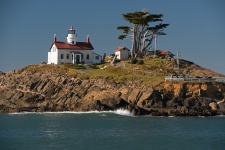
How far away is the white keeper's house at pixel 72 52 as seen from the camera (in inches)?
3492

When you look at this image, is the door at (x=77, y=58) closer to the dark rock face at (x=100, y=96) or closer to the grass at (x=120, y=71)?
the grass at (x=120, y=71)

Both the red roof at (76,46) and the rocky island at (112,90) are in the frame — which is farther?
the red roof at (76,46)

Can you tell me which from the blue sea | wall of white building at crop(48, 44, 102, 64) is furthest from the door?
the blue sea

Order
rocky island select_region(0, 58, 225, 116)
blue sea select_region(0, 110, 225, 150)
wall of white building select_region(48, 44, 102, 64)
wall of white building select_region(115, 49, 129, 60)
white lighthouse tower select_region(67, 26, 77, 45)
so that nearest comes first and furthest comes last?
blue sea select_region(0, 110, 225, 150) < rocky island select_region(0, 58, 225, 116) < wall of white building select_region(48, 44, 102, 64) < white lighthouse tower select_region(67, 26, 77, 45) < wall of white building select_region(115, 49, 129, 60)

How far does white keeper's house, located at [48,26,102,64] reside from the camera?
291ft

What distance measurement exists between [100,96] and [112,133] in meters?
23.5

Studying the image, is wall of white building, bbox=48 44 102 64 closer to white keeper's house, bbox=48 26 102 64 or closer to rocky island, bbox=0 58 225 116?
white keeper's house, bbox=48 26 102 64

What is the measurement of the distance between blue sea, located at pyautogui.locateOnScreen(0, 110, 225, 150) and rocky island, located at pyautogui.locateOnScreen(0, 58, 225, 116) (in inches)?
177

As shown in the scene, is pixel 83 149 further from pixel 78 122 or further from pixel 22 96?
pixel 22 96

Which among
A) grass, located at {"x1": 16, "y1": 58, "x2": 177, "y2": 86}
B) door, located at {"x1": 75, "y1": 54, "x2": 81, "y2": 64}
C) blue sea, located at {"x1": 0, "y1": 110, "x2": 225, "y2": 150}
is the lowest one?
blue sea, located at {"x1": 0, "y1": 110, "x2": 225, "y2": 150}

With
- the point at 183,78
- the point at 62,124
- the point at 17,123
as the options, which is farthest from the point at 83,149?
the point at 183,78

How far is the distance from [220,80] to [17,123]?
109 ft

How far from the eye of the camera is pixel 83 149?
120 ft

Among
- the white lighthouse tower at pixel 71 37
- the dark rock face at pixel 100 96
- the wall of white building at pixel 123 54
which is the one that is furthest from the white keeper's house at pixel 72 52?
the dark rock face at pixel 100 96
